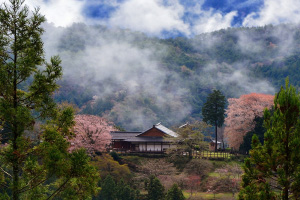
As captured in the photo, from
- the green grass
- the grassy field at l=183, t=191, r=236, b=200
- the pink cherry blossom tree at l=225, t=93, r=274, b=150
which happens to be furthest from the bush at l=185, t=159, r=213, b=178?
the pink cherry blossom tree at l=225, t=93, r=274, b=150

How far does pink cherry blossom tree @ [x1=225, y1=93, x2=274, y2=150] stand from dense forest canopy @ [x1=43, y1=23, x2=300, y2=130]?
130 ft

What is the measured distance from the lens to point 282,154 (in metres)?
8.27

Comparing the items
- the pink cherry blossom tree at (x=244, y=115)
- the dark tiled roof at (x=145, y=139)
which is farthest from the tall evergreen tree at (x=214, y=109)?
the dark tiled roof at (x=145, y=139)

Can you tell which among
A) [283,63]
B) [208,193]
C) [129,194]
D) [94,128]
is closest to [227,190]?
[208,193]

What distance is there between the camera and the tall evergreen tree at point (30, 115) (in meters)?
7.49

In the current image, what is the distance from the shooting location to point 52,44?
430 feet

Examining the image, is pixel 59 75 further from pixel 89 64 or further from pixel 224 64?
pixel 224 64

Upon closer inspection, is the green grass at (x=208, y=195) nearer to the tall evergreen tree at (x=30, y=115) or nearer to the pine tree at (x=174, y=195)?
the pine tree at (x=174, y=195)

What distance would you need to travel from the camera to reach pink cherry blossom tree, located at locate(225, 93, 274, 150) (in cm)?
3953

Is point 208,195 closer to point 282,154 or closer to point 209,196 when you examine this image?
point 209,196

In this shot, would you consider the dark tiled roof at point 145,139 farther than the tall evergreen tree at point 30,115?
Yes

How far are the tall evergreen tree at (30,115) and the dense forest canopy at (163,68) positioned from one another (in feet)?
231

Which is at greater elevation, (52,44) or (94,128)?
(52,44)

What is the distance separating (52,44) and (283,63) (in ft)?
312
